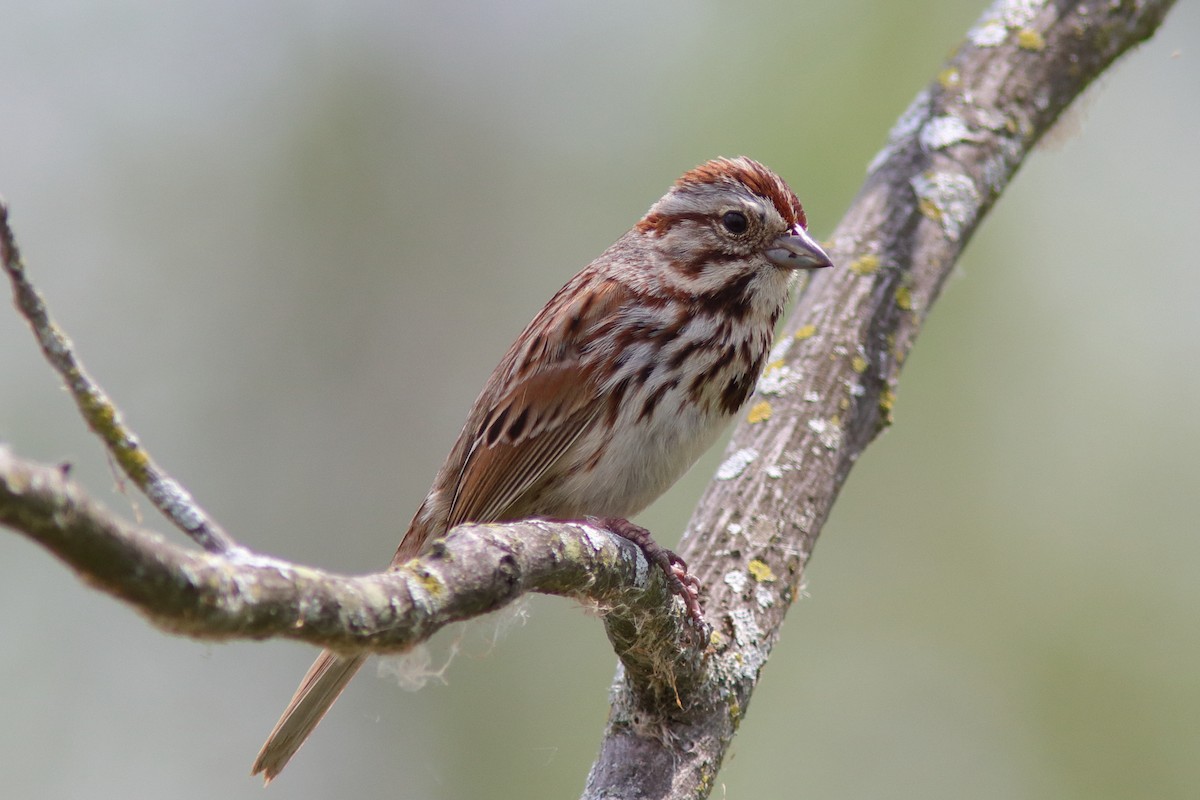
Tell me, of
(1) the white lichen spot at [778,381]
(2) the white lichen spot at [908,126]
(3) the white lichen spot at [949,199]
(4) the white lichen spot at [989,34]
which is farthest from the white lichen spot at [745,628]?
(4) the white lichen spot at [989,34]

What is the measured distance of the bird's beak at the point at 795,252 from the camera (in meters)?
3.80

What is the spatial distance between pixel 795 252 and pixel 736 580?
1.08 meters

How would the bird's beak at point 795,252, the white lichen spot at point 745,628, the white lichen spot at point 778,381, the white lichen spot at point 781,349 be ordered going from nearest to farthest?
the white lichen spot at point 745,628
the bird's beak at point 795,252
the white lichen spot at point 778,381
the white lichen spot at point 781,349

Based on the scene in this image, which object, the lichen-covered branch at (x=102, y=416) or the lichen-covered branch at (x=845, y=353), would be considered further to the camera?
the lichen-covered branch at (x=845, y=353)

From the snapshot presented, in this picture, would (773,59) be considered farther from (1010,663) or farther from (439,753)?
(439,753)

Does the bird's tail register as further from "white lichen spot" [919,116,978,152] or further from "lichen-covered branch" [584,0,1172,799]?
"white lichen spot" [919,116,978,152]

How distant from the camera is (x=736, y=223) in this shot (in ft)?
12.7

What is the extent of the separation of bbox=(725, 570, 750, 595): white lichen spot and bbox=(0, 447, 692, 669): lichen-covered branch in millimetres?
1178

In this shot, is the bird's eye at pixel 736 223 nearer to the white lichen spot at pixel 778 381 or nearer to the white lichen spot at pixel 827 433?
the white lichen spot at pixel 778 381

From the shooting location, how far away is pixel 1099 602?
709 cm

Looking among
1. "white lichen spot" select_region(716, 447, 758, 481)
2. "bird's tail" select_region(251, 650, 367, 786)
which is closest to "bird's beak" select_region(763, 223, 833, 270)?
"white lichen spot" select_region(716, 447, 758, 481)

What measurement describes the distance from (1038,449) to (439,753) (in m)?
4.60

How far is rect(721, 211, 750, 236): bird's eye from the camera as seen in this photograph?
3871mm

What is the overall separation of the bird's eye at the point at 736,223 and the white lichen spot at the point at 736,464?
0.71 meters
